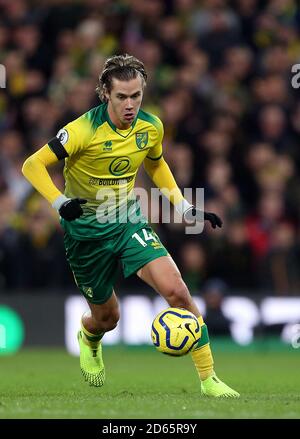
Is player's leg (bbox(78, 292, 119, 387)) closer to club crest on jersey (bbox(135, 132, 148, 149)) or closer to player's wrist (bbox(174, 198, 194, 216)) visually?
player's wrist (bbox(174, 198, 194, 216))

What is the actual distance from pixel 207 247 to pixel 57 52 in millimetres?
3862

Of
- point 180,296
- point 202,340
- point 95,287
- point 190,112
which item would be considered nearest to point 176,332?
point 180,296

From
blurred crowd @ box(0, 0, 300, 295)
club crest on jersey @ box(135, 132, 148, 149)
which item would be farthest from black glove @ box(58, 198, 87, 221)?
blurred crowd @ box(0, 0, 300, 295)

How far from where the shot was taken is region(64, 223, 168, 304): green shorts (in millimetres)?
8812

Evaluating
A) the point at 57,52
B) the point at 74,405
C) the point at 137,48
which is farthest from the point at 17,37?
the point at 74,405

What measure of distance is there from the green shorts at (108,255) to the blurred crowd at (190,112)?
204 inches

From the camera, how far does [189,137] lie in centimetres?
1573

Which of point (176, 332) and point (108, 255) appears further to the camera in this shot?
point (108, 255)

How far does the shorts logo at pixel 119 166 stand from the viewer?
893 centimetres

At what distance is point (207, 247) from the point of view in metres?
15.1

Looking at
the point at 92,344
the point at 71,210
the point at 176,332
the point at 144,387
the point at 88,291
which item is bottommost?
the point at 144,387

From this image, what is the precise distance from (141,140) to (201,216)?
29.2 inches

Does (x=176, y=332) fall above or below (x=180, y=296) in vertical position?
below
